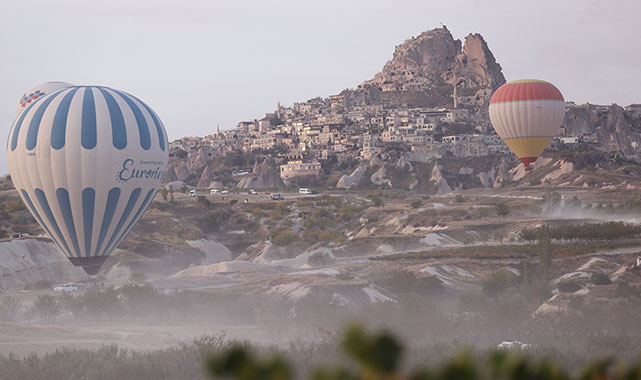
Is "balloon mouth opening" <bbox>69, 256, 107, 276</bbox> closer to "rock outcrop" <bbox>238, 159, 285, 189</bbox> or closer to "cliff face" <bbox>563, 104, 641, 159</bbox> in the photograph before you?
"rock outcrop" <bbox>238, 159, 285, 189</bbox>

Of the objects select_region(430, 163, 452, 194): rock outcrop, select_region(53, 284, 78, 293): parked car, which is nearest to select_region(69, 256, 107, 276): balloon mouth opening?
select_region(53, 284, 78, 293): parked car

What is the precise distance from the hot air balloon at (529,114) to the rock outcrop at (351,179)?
3165 centimetres

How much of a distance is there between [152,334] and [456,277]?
14977 millimetres

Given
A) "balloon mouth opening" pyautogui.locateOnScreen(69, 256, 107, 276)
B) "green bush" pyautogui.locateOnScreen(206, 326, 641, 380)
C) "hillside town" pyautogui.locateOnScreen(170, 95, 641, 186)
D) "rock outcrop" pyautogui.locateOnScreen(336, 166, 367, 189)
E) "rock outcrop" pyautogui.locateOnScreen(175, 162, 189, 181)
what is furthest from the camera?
"rock outcrop" pyautogui.locateOnScreen(175, 162, 189, 181)

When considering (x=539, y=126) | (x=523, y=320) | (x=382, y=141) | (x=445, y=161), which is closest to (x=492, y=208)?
(x=539, y=126)

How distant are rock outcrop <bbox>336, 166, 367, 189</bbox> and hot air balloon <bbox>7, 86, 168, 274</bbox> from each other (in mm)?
63127

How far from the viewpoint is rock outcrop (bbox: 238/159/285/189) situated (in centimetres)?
9675

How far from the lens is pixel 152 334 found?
2686 cm

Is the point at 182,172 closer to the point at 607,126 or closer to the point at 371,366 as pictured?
the point at 607,126

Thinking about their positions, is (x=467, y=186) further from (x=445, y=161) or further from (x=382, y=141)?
(x=382, y=141)

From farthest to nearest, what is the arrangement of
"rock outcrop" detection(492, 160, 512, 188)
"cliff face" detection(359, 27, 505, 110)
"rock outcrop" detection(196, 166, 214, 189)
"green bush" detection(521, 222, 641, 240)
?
"cliff face" detection(359, 27, 505, 110) → "rock outcrop" detection(196, 166, 214, 189) → "rock outcrop" detection(492, 160, 512, 188) → "green bush" detection(521, 222, 641, 240)

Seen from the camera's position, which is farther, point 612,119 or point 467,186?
point 612,119

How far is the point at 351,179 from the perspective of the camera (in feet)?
322

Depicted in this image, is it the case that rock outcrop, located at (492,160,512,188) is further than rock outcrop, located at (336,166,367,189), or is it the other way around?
rock outcrop, located at (336,166,367,189)
